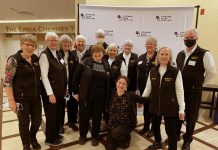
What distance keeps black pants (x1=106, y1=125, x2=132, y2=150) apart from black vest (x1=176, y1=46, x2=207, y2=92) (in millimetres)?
947

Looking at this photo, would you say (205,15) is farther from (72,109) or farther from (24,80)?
(24,80)

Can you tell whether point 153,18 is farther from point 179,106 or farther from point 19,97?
point 19,97

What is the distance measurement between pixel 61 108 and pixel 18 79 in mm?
789

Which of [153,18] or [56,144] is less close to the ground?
[153,18]

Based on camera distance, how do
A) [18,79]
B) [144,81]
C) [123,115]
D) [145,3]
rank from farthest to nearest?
[145,3], [144,81], [123,115], [18,79]

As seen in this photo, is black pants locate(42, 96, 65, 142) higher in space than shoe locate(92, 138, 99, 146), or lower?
higher

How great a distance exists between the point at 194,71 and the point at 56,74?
1740mm

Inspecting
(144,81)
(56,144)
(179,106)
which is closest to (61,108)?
(56,144)

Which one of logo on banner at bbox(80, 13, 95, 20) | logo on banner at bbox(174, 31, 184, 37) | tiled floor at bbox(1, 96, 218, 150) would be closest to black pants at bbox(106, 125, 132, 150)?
tiled floor at bbox(1, 96, 218, 150)

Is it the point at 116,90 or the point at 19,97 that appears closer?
the point at 19,97

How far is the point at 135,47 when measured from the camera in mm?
3592

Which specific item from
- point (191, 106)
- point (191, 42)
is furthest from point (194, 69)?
point (191, 106)

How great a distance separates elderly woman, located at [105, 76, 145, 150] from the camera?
2.46 m

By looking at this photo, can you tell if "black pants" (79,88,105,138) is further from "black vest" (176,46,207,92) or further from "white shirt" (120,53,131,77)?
"black vest" (176,46,207,92)
